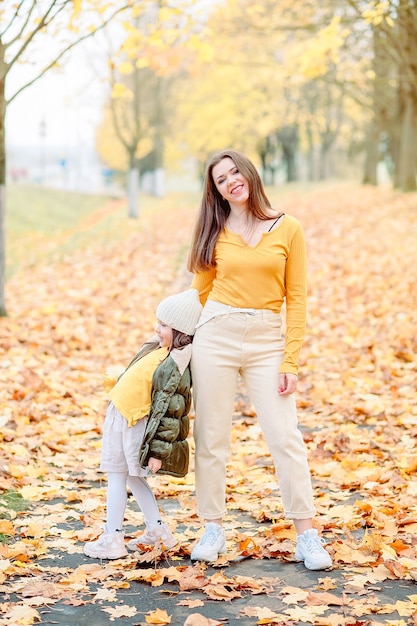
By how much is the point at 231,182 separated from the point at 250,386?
1.01 metres

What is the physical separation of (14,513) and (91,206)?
42.0 meters

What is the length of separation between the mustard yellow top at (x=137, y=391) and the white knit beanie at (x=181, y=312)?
167 mm

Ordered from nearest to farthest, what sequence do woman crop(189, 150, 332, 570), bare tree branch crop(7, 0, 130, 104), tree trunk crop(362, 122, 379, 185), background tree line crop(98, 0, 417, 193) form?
woman crop(189, 150, 332, 570)
bare tree branch crop(7, 0, 130, 104)
background tree line crop(98, 0, 417, 193)
tree trunk crop(362, 122, 379, 185)

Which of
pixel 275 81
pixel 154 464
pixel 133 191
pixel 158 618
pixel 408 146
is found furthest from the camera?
pixel 275 81

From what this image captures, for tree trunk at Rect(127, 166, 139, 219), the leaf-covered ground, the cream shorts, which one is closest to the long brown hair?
the cream shorts

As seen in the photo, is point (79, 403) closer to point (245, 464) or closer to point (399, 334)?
point (245, 464)

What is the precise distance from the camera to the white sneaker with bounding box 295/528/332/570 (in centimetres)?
402

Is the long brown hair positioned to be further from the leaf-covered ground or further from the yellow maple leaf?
the yellow maple leaf

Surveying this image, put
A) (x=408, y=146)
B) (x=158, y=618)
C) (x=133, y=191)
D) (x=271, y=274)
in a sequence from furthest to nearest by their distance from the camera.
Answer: (x=133, y=191) < (x=408, y=146) < (x=271, y=274) < (x=158, y=618)

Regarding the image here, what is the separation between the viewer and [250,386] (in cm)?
421

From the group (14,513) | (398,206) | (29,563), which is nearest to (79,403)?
(14,513)

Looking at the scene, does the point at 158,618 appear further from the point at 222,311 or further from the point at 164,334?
the point at 222,311

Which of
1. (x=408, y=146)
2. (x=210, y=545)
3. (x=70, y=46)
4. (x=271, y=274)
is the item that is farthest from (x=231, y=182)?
(x=408, y=146)

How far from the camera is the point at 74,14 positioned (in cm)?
948
